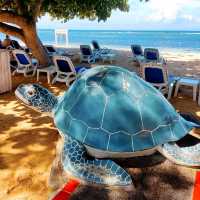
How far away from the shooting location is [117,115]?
4535 mm

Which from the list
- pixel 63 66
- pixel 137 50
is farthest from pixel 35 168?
pixel 137 50

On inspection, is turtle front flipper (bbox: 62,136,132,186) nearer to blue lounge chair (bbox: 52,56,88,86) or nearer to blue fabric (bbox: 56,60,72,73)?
blue lounge chair (bbox: 52,56,88,86)

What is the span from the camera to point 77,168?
4.34m

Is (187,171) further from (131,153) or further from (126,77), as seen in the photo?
(126,77)

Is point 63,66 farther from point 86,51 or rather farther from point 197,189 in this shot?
point 197,189

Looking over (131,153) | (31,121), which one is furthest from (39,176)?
(31,121)

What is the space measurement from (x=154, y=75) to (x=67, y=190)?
5854 millimetres

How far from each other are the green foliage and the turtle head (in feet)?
27.5

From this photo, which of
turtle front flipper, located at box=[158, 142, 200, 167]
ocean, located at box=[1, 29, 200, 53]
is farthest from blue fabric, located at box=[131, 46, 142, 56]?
turtle front flipper, located at box=[158, 142, 200, 167]

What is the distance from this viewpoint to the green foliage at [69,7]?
13367 mm

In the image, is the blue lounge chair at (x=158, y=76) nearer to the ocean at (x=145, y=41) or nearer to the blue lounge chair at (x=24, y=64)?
the blue lounge chair at (x=24, y=64)

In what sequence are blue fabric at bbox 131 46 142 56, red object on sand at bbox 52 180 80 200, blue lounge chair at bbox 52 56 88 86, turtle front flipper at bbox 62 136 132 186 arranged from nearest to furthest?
red object on sand at bbox 52 180 80 200 < turtle front flipper at bbox 62 136 132 186 < blue lounge chair at bbox 52 56 88 86 < blue fabric at bbox 131 46 142 56

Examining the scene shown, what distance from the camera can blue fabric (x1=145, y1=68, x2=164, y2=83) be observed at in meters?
9.09

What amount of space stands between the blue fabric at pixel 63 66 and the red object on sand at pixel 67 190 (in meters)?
6.81
